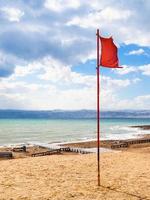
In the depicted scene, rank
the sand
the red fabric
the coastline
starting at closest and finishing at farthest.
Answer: the sand
the coastline
the red fabric

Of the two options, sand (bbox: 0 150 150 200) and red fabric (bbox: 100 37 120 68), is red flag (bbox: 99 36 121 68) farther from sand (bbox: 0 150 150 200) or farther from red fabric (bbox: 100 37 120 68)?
sand (bbox: 0 150 150 200)

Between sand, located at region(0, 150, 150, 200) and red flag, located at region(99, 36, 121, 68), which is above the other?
red flag, located at region(99, 36, 121, 68)

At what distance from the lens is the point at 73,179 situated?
1568 centimetres

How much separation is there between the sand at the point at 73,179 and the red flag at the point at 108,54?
4.47m

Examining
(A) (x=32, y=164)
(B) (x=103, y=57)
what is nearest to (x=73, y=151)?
(A) (x=32, y=164)

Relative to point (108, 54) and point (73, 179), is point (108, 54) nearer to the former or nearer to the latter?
point (108, 54)

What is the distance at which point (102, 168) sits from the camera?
18.6 m

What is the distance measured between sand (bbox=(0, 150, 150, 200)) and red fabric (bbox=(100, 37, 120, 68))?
4.47m

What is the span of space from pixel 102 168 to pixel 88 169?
75 centimetres

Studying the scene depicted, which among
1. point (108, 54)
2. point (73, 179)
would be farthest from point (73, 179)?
point (108, 54)

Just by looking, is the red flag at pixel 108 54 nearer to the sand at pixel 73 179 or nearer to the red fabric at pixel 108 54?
the red fabric at pixel 108 54

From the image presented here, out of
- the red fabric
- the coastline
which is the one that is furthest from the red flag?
the coastline

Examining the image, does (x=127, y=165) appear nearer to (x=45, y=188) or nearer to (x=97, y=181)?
(x=97, y=181)

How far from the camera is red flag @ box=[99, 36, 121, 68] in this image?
45.0 ft
